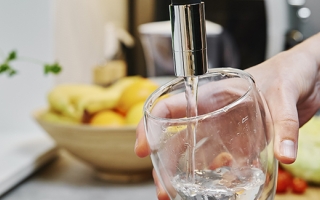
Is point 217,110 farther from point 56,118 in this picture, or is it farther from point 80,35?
point 80,35

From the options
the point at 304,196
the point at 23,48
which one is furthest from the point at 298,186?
the point at 23,48

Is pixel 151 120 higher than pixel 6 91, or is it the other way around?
pixel 151 120

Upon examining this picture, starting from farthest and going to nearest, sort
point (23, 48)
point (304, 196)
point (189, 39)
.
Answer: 1. point (23, 48)
2. point (304, 196)
3. point (189, 39)

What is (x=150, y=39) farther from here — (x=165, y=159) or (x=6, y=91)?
(x=165, y=159)

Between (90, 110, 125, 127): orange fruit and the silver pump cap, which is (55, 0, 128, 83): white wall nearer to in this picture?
(90, 110, 125, 127): orange fruit

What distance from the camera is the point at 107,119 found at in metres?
0.75

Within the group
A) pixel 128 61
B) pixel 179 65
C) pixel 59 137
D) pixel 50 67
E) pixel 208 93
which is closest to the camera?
pixel 179 65

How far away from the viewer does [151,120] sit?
396mm

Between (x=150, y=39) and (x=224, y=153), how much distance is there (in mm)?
1383

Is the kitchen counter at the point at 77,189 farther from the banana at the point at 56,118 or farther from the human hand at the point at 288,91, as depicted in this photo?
the human hand at the point at 288,91

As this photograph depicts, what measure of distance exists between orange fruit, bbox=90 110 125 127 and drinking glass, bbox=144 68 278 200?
0.33 metres

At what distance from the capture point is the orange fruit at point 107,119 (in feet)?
2.45

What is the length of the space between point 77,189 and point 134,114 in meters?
0.14

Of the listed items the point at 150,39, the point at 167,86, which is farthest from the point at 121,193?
the point at 150,39
